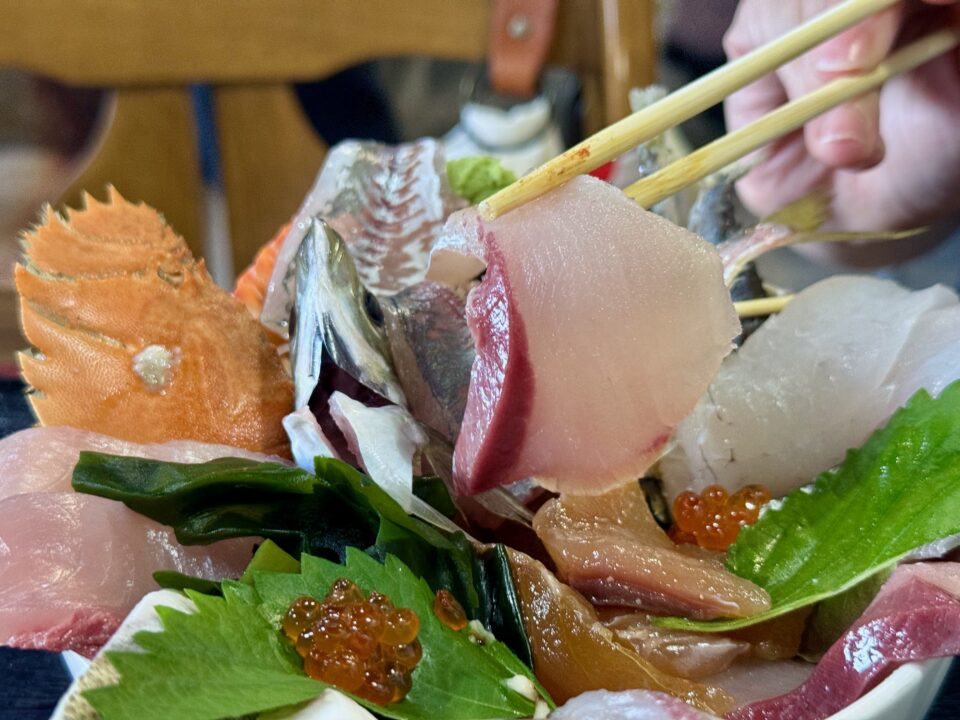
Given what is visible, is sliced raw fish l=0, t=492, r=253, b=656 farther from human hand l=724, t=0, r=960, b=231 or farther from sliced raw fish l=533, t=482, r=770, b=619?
human hand l=724, t=0, r=960, b=231

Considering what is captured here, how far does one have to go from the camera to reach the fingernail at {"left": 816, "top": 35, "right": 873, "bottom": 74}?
3.15ft

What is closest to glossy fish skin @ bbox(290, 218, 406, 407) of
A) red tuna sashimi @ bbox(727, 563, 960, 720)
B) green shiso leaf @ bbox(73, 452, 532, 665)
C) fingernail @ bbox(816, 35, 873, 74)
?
green shiso leaf @ bbox(73, 452, 532, 665)

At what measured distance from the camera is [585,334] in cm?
61

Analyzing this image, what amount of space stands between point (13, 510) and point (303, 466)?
192 millimetres

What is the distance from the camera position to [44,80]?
2.46m

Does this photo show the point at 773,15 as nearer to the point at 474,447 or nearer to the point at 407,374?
the point at 407,374

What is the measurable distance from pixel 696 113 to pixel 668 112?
47 mm

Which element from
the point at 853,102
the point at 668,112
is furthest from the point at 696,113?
the point at 853,102

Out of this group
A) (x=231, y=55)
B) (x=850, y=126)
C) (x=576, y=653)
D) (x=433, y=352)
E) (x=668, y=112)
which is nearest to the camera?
(x=576, y=653)

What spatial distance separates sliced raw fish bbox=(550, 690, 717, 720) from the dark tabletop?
0.32 m

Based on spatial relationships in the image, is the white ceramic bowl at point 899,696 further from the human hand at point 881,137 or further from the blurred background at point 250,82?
the blurred background at point 250,82

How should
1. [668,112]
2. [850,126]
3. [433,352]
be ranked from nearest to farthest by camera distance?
1. [668,112]
2. [433,352]
3. [850,126]

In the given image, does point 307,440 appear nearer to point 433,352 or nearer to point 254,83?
point 433,352

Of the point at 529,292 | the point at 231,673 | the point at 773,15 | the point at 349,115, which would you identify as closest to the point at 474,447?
the point at 529,292
